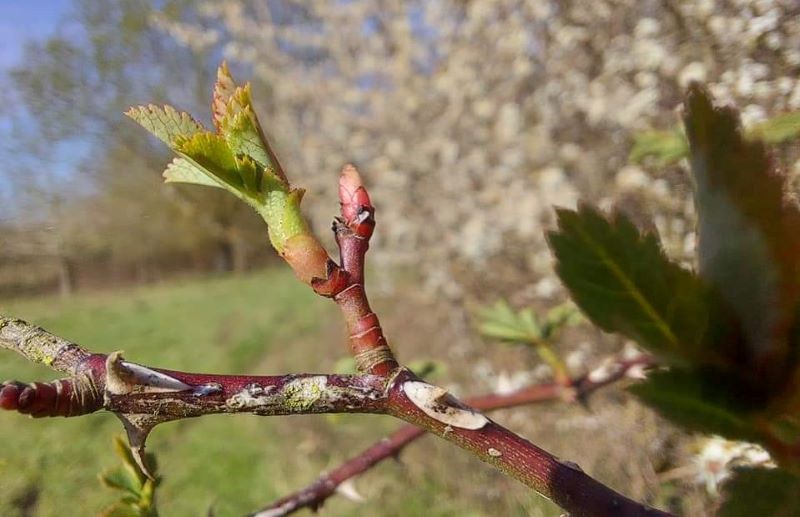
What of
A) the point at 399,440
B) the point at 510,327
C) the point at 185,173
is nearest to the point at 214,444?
the point at 510,327

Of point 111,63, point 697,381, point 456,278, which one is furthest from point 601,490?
point 111,63

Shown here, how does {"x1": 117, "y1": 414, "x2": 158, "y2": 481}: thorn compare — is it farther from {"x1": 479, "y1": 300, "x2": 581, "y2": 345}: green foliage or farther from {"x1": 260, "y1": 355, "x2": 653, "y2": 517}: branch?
{"x1": 479, "y1": 300, "x2": 581, "y2": 345}: green foliage

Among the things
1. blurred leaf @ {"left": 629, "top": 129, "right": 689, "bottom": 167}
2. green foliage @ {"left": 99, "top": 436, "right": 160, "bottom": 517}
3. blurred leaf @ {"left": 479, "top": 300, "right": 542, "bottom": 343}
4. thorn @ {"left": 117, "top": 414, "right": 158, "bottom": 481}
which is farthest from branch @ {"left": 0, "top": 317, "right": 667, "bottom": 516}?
blurred leaf @ {"left": 479, "top": 300, "right": 542, "bottom": 343}

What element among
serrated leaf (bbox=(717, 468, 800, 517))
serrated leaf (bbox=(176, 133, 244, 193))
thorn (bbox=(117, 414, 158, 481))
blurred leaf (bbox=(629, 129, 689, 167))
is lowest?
serrated leaf (bbox=(717, 468, 800, 517))

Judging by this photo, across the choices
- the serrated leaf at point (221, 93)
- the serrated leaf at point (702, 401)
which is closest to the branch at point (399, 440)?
the serrated leaf at point (702, 401)

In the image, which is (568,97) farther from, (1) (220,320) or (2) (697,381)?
(1) (220,320)

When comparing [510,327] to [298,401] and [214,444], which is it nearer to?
[298,401]

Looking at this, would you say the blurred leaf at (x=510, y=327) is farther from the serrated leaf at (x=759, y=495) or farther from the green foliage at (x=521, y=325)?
the serrated leaf at (x=759, y=495)

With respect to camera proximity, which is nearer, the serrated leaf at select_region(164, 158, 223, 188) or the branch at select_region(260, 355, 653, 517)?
the serrated leaf at select_region(164, 158, 223, 188)
